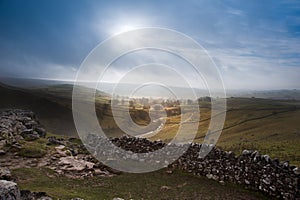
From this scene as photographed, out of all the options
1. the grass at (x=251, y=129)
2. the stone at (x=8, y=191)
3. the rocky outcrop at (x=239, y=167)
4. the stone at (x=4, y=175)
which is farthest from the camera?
the grass at (x=251, y=129)

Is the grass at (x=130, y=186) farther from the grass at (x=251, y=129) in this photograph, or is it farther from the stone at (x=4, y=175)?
the grass at (x=251, y=129)

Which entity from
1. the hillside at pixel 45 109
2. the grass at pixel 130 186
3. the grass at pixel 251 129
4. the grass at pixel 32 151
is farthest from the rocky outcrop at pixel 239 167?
the hillside at pixel 45 109

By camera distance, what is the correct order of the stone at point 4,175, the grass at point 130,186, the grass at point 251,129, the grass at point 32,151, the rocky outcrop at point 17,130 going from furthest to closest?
the grass at point 251,129, the rocky outcrop at point 17,130, the grass at point 32,151, the grass at point 130,186, the stone at point 4,175

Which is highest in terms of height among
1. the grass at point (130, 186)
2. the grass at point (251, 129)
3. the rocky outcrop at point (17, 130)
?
the rocky outcrop at point (17, 130)

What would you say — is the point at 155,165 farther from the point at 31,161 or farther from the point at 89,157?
the point at 31,161

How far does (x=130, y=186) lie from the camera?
67.1 ft

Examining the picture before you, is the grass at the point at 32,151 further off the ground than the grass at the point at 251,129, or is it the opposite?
the grass at the point at 32,151

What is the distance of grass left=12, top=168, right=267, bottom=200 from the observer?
1820cm

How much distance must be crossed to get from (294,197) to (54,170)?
17289 mm

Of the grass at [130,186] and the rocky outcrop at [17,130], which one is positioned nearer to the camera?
the grass at [130,186]

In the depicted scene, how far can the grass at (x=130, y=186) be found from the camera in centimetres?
1820

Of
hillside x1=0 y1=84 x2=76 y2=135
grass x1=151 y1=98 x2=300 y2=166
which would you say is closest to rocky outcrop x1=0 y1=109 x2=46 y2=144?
hillside x1=0 y1=84 x2=76 y2=135

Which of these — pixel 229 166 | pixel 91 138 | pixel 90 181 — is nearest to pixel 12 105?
pixel 91 138

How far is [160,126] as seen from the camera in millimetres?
92125
